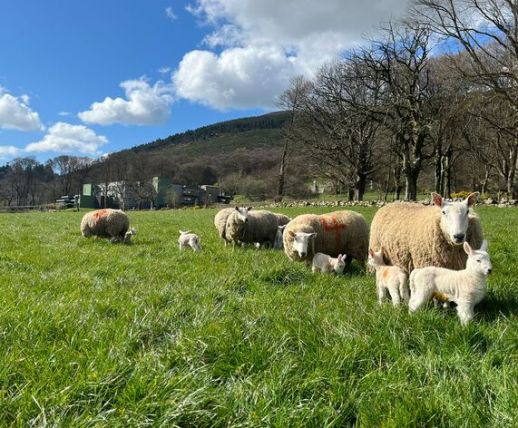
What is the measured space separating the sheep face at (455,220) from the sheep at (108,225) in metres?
9.26

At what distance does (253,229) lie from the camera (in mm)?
11555

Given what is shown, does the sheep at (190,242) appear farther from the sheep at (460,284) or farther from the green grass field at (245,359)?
the sheep at (460,284)

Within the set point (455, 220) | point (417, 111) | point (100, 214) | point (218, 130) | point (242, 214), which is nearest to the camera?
point (455, 220)

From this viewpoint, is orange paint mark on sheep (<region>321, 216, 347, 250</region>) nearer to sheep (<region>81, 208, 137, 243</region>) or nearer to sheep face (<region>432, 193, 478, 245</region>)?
sheep face (<region>432, 193, 478, 245</region>)

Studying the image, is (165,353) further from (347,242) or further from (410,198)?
(410,198)

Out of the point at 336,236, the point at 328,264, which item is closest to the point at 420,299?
the point at 328,264

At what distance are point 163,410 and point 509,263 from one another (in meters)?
7.45

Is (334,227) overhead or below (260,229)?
overhead

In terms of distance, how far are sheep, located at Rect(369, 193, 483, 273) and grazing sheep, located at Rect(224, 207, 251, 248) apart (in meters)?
5.18

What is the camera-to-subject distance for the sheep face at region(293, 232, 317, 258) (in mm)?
7844

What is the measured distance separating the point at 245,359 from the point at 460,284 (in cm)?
246

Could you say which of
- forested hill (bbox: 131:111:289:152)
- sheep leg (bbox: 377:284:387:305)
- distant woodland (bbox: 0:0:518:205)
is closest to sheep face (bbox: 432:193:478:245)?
sheep leg (bbox: 377:284:387:305)

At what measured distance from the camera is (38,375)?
2676 millimetres

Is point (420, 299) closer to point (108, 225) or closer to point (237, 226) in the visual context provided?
point (237, 226)
